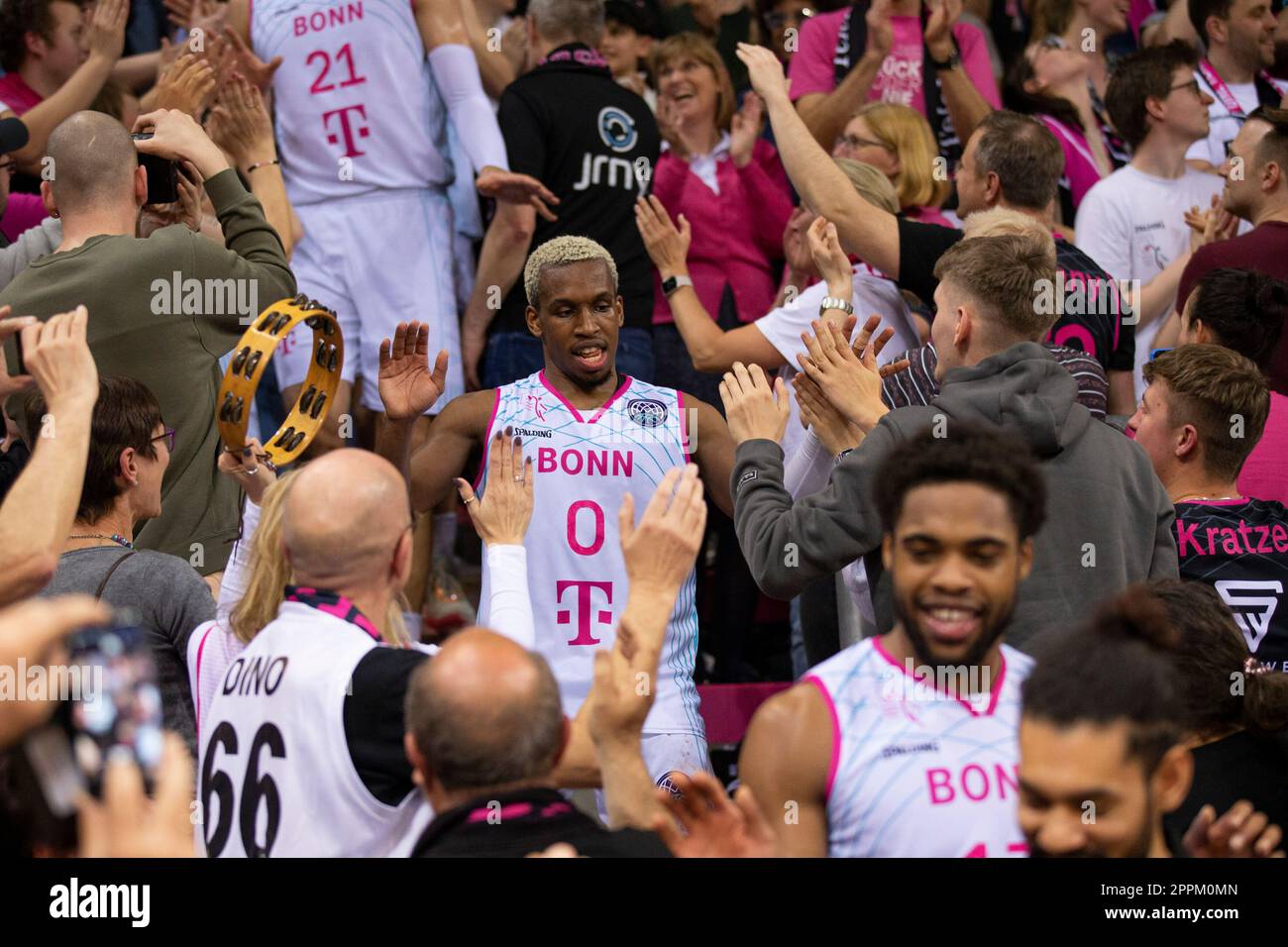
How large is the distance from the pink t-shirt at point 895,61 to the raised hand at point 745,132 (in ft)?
2.29

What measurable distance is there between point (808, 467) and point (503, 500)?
113 centimetres

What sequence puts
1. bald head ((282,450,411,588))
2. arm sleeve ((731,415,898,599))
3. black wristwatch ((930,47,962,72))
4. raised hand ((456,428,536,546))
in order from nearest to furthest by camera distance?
bald head ((282,450,411,588)) < arm sleeve ((731,415,898,599)) < raised hand ((456,428,536,546)) < black wristwatch ((930,47,962,72))

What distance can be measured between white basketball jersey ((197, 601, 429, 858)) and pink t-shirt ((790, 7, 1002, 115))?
18.3 ft

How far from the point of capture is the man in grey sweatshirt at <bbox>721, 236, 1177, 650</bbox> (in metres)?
4.44

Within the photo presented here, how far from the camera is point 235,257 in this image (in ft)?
18.1

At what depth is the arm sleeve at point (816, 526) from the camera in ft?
14.5

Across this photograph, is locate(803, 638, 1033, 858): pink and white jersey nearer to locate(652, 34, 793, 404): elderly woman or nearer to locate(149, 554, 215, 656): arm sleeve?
locate(149, 554, 215, 656): arm sleeve

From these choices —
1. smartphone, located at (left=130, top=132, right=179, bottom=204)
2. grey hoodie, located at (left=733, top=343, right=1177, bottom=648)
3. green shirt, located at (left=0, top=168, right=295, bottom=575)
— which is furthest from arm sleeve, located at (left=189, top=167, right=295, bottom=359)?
grey hoodie, located at (left=733, top=343, right=1177, bottom=648)

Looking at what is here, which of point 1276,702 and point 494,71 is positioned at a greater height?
point 494,71

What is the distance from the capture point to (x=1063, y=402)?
456 cm

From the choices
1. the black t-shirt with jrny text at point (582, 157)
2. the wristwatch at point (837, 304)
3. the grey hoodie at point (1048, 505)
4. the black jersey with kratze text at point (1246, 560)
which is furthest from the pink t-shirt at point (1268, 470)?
the black t-shirt with jrny text at point (582, 157)
